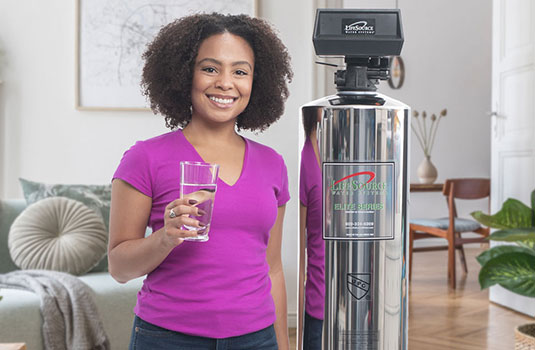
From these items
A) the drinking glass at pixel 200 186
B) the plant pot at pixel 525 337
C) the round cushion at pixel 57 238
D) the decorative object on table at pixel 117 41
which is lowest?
the plant pot at pixel 525 337

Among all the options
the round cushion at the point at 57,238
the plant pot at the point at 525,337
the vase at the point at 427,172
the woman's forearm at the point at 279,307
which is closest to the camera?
the woman's forearm at the point at 279,307

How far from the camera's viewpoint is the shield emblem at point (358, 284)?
0.93m

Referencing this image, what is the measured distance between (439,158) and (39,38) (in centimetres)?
477

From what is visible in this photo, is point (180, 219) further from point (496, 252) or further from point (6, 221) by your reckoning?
point (496, 252)

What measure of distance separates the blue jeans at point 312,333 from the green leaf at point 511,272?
2.22 metres

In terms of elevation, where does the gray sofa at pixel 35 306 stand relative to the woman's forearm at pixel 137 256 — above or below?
below

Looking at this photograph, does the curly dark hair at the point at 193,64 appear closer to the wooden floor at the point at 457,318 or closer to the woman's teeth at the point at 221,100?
the woman's teeth at the point at 221,100

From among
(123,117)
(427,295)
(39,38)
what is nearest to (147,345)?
(123,117)

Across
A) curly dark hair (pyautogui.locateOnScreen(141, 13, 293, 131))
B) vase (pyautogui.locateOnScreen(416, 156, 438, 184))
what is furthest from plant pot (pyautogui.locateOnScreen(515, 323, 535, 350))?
vase (pyautogui.locateOnScreen(416, 156, 438, 184))

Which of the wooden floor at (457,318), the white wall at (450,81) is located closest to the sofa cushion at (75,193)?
the wooden floor at (457,318)

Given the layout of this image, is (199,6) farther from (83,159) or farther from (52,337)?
(52,337)

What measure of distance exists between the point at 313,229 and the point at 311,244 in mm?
26

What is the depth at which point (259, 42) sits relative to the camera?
3.88 ft

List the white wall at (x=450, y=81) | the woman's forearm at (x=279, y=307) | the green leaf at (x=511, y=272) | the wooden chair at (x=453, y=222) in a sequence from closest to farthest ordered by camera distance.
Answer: the woman's forearm at (x=279, y=307), the green leaf at (x=511, y=272), the wooden chair at (x=453, y=222), the white wall at (x=450, y=81)
